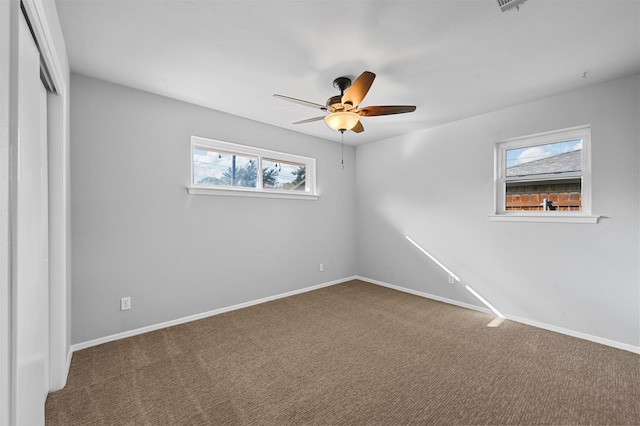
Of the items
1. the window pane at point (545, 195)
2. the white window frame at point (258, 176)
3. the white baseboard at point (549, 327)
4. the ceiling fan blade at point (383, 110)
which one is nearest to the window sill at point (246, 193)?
the white window frame at point (258, 176)

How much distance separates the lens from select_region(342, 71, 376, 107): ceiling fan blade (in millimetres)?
2013

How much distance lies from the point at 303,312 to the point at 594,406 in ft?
8.49

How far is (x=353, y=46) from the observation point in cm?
211

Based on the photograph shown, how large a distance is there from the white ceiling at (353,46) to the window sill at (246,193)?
1.02 meters

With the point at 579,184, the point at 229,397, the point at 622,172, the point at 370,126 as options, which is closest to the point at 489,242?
the point at 579,184

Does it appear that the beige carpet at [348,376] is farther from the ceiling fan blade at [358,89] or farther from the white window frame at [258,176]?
the ceiling fan blade at [358,89]

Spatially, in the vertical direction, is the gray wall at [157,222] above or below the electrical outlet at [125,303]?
above

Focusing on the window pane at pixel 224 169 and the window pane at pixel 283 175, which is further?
the window pane at pixel 283 175

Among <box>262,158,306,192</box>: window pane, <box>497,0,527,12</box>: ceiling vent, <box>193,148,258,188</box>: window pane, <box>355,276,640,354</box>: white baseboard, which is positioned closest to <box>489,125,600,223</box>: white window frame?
<box>355,276,640,354</box>: white baseboard

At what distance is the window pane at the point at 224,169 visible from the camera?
340 centimetres

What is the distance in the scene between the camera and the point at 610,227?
104 inches

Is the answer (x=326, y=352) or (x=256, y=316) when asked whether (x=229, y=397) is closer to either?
(x=326, y=352)

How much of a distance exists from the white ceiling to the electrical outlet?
83.5 inches

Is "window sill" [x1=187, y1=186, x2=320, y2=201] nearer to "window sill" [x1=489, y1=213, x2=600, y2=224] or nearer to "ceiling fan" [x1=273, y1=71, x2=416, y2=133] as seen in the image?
"ceiling fan" [x1=273, y1=71, x2=416, y2=133]
